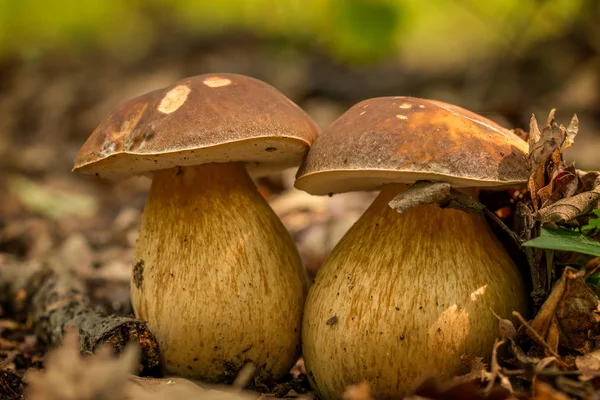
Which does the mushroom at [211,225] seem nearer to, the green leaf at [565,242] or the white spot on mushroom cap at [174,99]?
the white spot on mushroom cap at [174,99]

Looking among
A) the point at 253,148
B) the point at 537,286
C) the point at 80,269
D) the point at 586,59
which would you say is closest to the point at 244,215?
the point at 253,148

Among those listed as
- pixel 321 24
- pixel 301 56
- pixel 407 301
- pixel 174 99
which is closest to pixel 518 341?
pixel 407 301

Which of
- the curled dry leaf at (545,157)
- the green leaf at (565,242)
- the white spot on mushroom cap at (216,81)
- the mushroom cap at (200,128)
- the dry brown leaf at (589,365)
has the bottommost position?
the dry brown leaf at (589,365)

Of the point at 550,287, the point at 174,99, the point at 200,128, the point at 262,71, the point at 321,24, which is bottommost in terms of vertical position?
the point at 550,287

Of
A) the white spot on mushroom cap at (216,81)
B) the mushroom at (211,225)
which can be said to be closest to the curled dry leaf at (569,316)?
the mushroom at (211,225)

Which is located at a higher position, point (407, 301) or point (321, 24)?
point (321, 24)

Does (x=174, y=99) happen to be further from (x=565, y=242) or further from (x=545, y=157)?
(x=565, y=242)

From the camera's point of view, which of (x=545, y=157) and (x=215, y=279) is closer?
(x=545, y=157)

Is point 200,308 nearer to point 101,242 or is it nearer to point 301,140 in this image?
point 301,140
